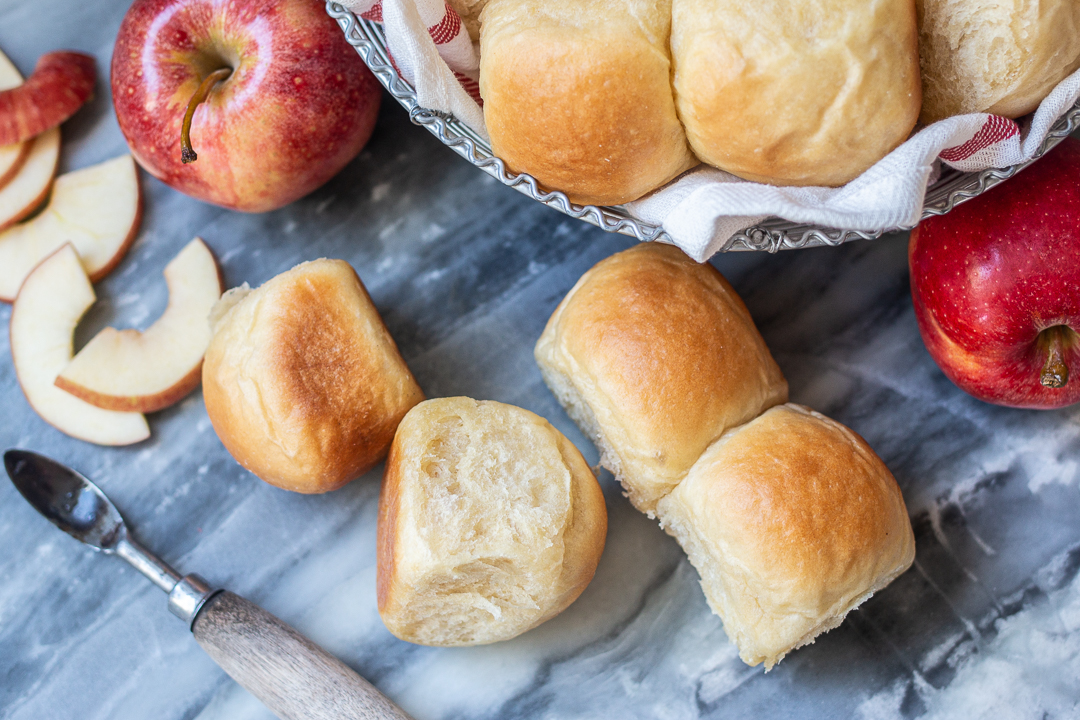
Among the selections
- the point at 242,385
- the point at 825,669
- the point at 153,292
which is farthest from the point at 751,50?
the point at 153,292

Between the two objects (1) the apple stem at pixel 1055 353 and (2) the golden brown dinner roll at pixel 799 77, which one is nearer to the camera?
(2) the golden brown dinner roll at pixel 799 77

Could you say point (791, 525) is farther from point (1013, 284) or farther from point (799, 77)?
point (799, 77)

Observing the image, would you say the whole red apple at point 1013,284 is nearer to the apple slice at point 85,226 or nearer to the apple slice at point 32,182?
the apple slice at point 85,226

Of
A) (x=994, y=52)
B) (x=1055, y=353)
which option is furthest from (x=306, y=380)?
(x=1055, y=353)

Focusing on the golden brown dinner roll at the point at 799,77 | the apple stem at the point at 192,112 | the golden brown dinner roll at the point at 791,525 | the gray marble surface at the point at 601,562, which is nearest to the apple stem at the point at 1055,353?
the gray marble surface at the point at 601,562

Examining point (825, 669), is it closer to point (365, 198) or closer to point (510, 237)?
point (510, 237)

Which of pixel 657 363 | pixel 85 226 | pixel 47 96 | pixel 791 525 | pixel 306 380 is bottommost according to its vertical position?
pixel 791 525

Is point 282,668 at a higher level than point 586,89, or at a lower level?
lower
